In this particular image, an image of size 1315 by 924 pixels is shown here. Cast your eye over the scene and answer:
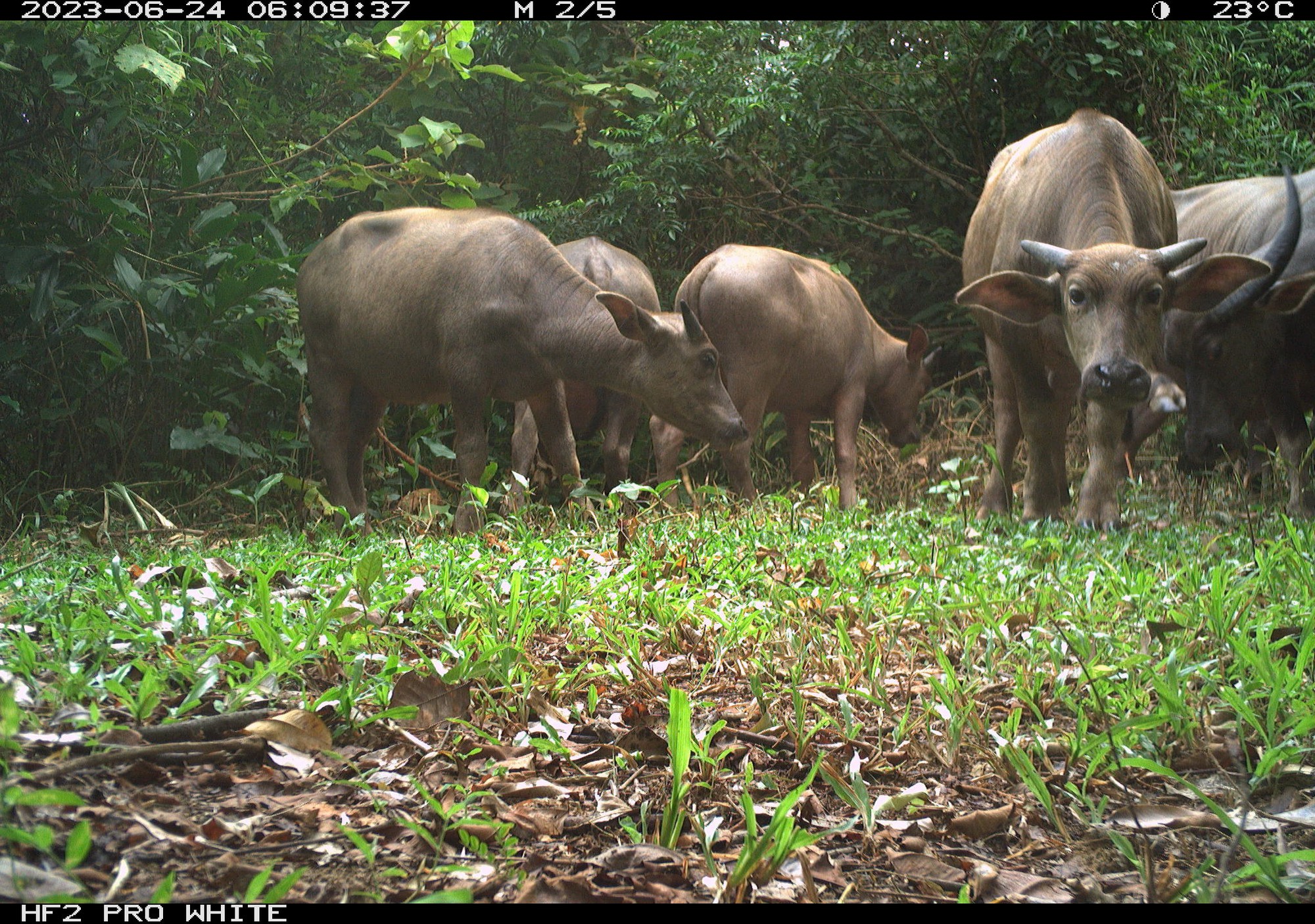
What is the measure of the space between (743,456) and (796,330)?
3.32 feet

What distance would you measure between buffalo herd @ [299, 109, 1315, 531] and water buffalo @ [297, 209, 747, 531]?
0.01 m

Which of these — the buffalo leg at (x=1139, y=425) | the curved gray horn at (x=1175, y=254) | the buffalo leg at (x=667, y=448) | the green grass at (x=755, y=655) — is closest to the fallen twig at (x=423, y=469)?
the buffalo leg at (x=667, y=448)

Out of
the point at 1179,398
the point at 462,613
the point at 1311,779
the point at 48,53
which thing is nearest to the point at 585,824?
the point at 462,613

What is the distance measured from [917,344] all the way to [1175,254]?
3.35 m

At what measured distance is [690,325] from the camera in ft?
20.3

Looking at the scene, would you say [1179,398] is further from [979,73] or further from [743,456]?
[979,73]

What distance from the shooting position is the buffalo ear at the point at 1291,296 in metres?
5.31

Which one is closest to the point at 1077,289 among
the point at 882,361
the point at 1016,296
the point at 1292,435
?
the point at 1016,296

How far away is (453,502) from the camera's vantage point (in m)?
7.83

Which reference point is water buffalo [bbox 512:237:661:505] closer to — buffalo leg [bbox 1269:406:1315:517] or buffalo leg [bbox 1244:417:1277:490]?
buffalo leg [bbox 1269:406:1315:517]

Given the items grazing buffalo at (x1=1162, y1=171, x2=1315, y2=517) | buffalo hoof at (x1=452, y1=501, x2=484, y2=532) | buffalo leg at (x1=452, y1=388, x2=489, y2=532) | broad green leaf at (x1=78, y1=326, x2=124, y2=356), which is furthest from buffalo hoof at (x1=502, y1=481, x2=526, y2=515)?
grazing buffalo at (x1=1162, y1=171, x2=1315, y2=517)

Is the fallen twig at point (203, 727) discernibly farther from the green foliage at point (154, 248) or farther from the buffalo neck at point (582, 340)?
the buffalo neck at point (582, 340)

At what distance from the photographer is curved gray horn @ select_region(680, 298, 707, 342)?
20.0 feet
